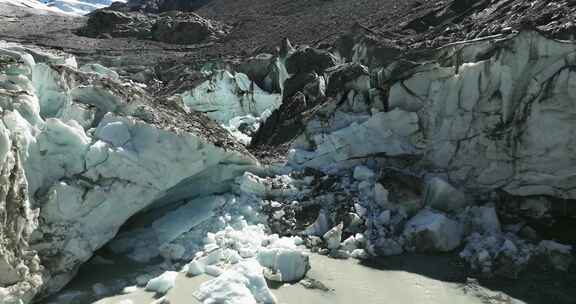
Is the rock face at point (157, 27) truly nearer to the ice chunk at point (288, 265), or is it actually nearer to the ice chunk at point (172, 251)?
the ice chunk at point (172, 251)

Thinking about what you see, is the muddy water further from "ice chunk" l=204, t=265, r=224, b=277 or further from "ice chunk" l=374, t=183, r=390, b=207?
"ice chunk" l=374, t=183, r=390, b=207

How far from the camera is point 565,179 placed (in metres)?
6.43

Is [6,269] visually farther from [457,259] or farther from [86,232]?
[457,259]

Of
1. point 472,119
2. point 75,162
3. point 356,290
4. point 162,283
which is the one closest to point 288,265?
point 356,290

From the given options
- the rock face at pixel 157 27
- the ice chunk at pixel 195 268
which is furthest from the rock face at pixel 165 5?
the ice chunk at pixel 195 268

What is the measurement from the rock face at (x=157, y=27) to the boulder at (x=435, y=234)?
827 inches

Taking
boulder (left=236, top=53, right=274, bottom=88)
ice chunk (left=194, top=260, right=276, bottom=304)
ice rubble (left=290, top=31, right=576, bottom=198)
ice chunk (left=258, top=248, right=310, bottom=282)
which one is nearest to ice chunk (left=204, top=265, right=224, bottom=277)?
ice chunk (left=194, top=260, right=276, bottom=304)

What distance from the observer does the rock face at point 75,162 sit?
196 inches

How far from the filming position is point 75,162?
5809 millimetres

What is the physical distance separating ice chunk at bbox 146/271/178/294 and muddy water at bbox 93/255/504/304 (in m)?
0.06

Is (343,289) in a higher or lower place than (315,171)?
lower

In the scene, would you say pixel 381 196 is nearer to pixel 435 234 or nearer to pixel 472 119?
pixel 435 234

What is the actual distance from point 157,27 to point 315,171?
21.7 meters

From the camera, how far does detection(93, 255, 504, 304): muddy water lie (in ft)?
16.9
